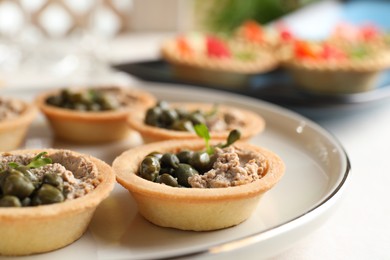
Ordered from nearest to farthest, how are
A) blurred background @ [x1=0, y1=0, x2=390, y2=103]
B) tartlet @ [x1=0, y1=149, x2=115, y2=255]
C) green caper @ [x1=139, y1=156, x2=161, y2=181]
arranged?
tartlet @ [x1=0, y1=149, x2=115, y2=255], green caper @ [x1=139, y1=156, x2=161, y2=181], blurred background @ [x1=0, y1=0, x2=390, y2=103]

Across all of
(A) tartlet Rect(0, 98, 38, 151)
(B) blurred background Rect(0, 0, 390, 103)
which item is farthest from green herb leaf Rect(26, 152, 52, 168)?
(B) blurred background Rect(0, 0, 390, 103)

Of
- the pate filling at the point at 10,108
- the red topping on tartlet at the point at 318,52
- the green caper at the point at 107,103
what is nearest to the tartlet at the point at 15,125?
the pate filling at the point at 10,108

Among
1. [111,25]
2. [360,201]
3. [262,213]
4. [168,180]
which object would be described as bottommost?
[111,25]

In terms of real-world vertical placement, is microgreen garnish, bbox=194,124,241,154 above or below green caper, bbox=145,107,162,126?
above

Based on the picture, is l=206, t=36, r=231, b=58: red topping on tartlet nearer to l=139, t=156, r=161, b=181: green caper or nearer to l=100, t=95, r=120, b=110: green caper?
l=100, t=95, r=120, b=110: green caper

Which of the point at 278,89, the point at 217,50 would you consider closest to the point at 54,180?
the point at 278,89

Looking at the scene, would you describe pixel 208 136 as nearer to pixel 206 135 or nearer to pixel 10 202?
pixel 206 135
